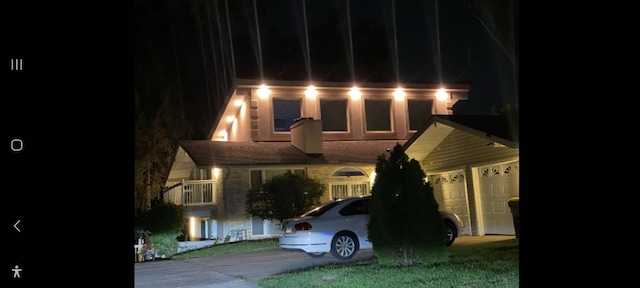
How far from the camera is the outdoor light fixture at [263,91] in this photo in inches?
925

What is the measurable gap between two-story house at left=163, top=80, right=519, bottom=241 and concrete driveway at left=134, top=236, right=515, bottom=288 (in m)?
2.06

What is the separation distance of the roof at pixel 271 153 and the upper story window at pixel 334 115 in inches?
41.7

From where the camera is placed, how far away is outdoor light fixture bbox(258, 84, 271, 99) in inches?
925

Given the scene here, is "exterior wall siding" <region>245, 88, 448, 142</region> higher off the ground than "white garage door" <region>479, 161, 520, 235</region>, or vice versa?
"exterior wall siding" <region>245, 88, 448, 142</region>

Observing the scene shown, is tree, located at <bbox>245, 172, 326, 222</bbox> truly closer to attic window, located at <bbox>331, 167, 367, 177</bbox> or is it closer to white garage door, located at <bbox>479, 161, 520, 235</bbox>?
attic window, located at <bbox>331, 167, 367, 177</bbox>

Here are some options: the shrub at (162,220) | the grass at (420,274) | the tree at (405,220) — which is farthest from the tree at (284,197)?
the tree at (405,220)

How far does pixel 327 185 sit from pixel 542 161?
19328 mm

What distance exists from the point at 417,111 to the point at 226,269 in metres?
16.0

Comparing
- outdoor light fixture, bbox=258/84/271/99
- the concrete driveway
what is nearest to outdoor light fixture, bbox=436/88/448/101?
outdoor light fixture, bbox=258/84/271/99

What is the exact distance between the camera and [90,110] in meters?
1.81

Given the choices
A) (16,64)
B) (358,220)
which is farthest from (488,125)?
(16,64)

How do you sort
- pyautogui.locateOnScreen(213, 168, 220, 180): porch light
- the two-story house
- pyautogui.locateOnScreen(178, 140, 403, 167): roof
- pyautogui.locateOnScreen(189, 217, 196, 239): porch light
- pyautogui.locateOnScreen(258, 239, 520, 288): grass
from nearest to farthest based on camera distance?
pyautogui.locateOnScreen(258, 239, 520, 288): grass → the two-story house → pyautogui.locateOnScreen(178, 140, 403, 167): roof → pyautogui.locateOnScreen(213, 168, 220, 180): porch light → pyautogui.locateOnScreen(189, 217, 196, 239): porch light

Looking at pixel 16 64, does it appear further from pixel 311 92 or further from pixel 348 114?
pixel 348 114

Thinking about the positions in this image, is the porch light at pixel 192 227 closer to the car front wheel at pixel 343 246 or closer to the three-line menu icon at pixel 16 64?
the car front wheel at pixel 343 246
